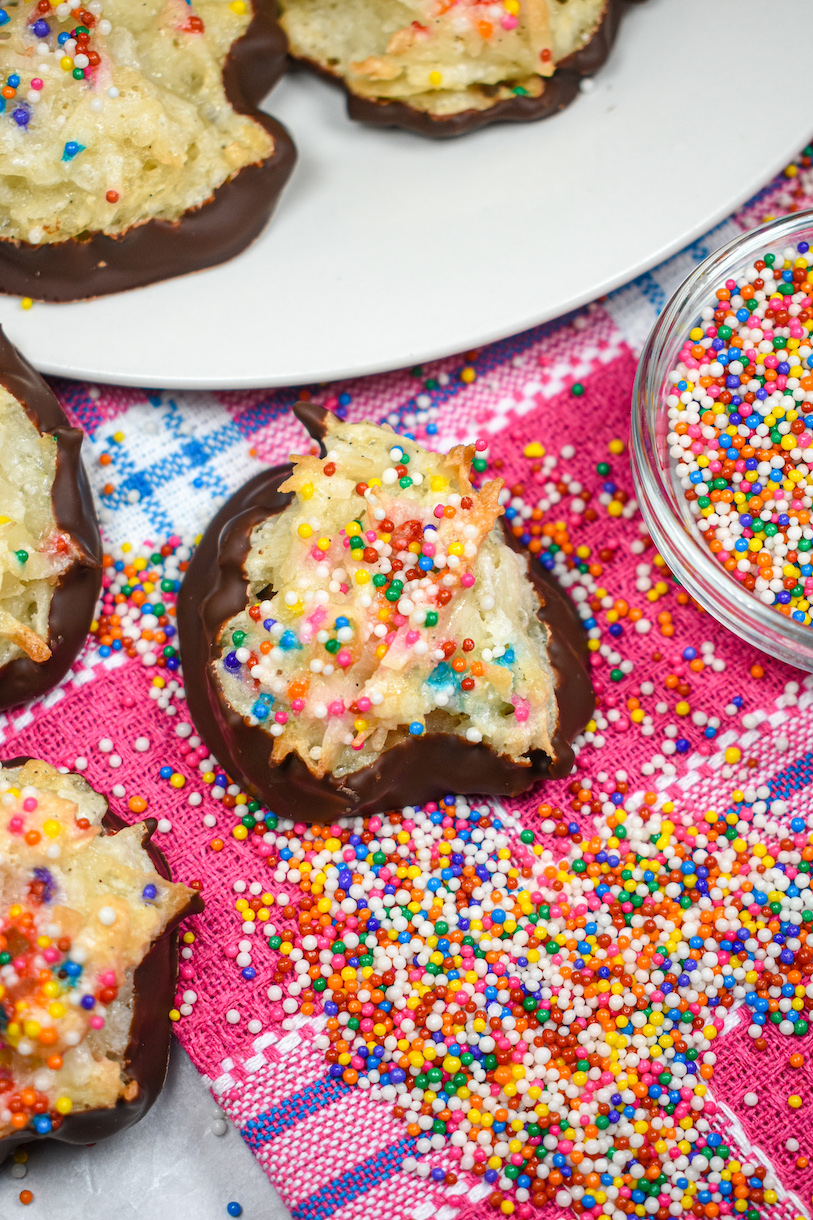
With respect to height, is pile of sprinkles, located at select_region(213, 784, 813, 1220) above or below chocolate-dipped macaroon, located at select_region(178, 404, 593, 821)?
below

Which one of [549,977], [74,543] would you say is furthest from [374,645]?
[549,977]

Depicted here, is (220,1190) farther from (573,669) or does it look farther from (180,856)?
(573,669)

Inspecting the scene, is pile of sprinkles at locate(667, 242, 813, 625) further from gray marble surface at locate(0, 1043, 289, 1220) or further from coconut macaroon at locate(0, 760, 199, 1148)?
gray marble surface at locate(0, 1043, 289, 1220)

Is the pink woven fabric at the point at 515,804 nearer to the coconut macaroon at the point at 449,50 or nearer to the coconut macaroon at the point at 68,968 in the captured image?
the coconut macaroon at the point at 68,968

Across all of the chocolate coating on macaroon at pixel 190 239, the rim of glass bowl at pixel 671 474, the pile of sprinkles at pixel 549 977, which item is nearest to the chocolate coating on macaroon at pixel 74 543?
the chocolate coating on macaroon at pixel 190 239

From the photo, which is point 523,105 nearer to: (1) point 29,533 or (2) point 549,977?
(1) point 29,533

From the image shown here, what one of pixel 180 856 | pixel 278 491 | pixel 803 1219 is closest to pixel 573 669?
pixel 278 491

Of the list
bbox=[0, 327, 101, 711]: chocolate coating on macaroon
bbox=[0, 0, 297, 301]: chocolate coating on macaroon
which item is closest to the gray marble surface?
bbox=[0, 327, 101, 711]: chocolate coating on macaroon
